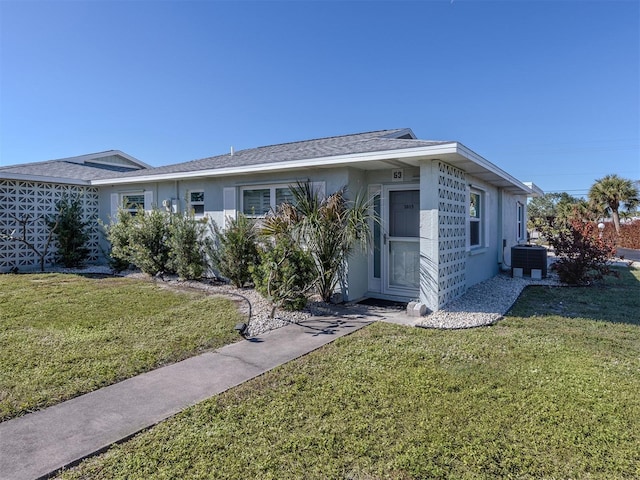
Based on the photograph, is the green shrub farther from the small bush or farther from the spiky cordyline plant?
the small bush

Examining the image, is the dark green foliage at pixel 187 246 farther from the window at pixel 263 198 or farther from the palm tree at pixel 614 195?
the palm tree at pixel 614 195

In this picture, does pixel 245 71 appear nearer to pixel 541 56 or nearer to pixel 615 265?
pixel 541 56

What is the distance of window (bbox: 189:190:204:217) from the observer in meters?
10.3

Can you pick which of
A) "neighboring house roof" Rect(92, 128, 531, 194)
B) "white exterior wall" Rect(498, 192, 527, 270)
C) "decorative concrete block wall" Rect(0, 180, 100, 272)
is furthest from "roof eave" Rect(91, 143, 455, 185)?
"white exterior wall" Rect(498, 192, 527, 270)

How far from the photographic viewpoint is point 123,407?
3352mm

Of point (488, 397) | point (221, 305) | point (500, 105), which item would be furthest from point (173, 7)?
point (500, 105)

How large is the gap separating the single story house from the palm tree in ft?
67.2

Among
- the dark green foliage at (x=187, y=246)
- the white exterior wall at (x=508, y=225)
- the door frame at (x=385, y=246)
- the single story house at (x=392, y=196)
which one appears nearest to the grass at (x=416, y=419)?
the single story house at (x=392, y=196)

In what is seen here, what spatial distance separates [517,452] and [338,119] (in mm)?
20845

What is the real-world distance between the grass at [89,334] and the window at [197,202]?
259cm

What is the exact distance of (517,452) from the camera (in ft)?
8.71

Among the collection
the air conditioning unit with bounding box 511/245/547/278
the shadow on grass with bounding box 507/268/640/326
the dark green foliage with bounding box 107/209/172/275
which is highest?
the dark green foliage with bounding box 107/209/172/275

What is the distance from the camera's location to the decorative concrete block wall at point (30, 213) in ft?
37.3

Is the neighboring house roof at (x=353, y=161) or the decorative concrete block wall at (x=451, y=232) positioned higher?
the neighboring house roof at (x=353, y=161)
